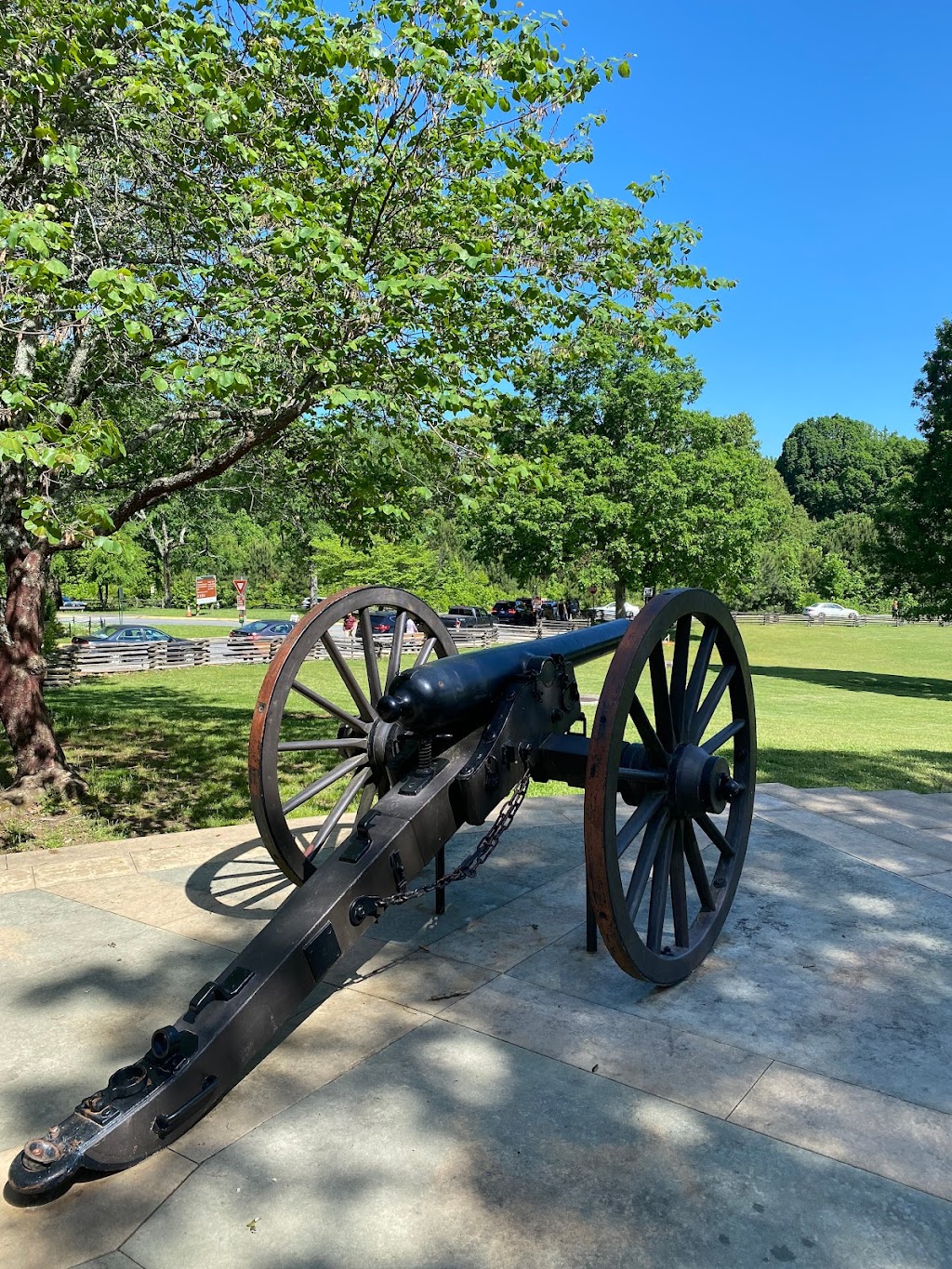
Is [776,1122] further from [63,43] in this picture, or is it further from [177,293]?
[63,43]

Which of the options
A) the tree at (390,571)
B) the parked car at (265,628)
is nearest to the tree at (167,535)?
the parked car at (265,628)

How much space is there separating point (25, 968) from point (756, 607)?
205 ft

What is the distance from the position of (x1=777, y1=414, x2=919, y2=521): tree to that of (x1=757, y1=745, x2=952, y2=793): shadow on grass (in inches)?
3154

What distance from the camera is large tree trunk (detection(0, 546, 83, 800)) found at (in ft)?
24.0

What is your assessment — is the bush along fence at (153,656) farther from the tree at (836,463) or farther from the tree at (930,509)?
the tree at (836,463)

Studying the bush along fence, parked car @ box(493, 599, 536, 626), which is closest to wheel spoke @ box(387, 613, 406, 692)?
the bush along fence

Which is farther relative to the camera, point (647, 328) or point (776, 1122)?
point (647, 328)

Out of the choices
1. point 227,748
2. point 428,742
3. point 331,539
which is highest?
point 331,539

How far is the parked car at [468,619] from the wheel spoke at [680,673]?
29113 mm

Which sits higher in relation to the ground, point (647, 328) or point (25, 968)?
point (647, 328)

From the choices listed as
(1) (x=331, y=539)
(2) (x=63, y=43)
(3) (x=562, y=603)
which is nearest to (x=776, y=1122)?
(2) (x=63, y=43)

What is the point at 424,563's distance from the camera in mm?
36625

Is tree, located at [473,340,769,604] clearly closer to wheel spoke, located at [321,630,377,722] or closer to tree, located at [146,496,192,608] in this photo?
wheel spoke, located at [321,630,377,722]

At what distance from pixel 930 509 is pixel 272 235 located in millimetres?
18993
